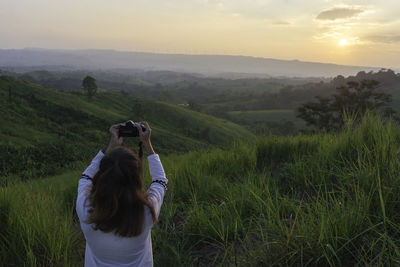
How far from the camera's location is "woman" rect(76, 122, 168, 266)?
174 cm

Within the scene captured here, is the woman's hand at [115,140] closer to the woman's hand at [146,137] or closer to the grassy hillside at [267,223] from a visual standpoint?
the woman's hand at [146,137]

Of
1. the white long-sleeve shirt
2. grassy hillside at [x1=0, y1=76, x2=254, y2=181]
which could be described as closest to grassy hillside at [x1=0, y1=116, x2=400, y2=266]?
the white long-sleeve shirt

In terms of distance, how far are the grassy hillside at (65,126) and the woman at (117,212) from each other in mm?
14118

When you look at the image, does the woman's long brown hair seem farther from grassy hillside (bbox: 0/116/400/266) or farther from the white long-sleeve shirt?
grassy hillside (bbox: 0/116/400/266)

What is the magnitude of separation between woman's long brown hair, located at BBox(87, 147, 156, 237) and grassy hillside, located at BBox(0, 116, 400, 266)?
86cm

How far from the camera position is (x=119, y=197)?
1741 mm

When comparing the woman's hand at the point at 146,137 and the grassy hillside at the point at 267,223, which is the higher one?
the woman's hand at the point at 146,137

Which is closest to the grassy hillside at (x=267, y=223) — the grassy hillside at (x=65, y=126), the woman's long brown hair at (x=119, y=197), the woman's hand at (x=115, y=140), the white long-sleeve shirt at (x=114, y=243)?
the white long-sleeve shirt at (x=114, y=243)

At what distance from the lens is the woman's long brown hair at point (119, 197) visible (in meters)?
1.74

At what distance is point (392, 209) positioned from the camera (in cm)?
247

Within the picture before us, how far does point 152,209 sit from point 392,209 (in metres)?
2.21

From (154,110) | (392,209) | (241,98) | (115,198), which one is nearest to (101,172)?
(115,198)

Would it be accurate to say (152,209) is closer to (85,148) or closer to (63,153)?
(63,153)

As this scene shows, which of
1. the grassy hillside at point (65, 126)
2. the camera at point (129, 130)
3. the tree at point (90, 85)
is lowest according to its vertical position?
the grassy hillside at point (65, 126)
